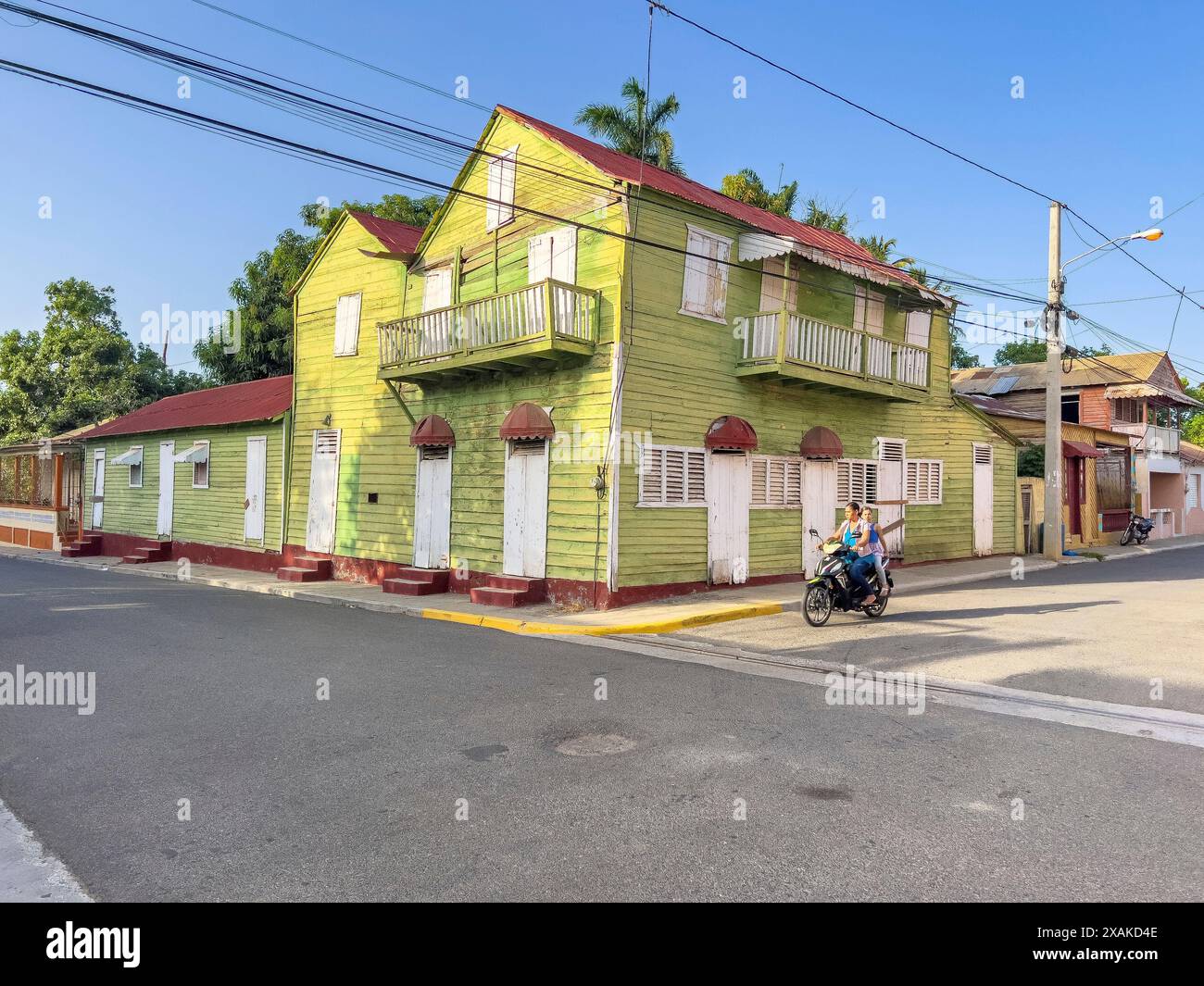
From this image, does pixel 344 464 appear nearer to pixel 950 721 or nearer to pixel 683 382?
pixel 683 382

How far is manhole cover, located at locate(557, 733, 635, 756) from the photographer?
18.8 ft

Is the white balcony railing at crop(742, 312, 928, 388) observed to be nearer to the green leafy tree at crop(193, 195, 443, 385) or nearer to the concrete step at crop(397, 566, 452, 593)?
the concrete step at crop(397, 566, 452, 593)

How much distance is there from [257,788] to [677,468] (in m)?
10.4

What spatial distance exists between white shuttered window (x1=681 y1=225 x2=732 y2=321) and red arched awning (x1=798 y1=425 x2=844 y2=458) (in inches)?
130

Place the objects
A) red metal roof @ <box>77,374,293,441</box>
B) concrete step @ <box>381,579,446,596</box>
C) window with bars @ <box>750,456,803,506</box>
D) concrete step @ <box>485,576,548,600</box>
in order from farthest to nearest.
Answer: red metal roof @ <box>77,374,293,441</box> < window with bars @ <box>750,456,803,506</box> < concrete step @ <box>381,579,446,596</box> < concrete step @ <box>485,576,548,600</box>

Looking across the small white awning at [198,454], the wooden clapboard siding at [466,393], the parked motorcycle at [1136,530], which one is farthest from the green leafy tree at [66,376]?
the parked motorcycle at [1136,530]

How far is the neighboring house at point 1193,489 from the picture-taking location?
37062 mm

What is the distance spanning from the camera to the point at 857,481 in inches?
716

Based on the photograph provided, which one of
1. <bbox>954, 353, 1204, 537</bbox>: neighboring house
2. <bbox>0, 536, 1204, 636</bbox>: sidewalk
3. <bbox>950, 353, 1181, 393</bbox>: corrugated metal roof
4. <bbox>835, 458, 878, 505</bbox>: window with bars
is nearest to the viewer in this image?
<bbox>0, 536, 1204, 636</bbox>: sidewalk

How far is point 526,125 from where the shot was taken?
51.0ft

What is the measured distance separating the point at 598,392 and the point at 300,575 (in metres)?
9.12

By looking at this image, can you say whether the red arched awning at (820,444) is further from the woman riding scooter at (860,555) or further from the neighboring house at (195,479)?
the neighboring house at (195,479)

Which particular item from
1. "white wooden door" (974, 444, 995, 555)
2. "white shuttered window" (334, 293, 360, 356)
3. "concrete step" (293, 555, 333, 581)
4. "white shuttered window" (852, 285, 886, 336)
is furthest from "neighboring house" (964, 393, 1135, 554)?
"concrete step" (293, 555, 333, 581)
